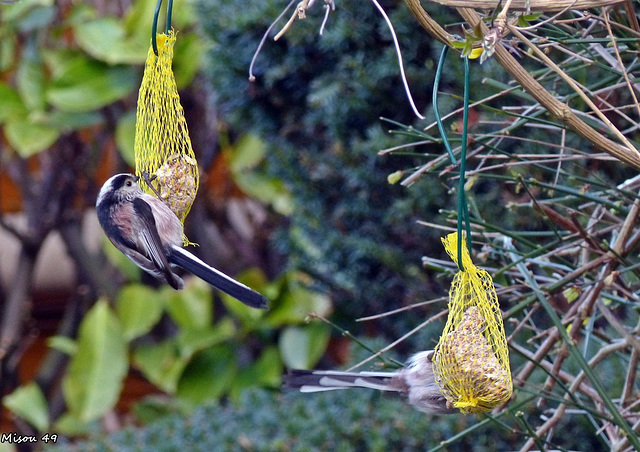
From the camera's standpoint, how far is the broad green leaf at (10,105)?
3.65 m

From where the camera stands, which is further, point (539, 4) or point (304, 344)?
point (304, 344)

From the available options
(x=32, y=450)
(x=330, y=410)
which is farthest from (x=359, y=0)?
(x=32, y=450)

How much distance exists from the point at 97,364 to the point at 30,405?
1.36ft

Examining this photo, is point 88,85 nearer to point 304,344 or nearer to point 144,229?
point 304,344

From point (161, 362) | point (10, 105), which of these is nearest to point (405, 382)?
point (161, 362)

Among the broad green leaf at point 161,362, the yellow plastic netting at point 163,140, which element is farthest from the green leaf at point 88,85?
the yellow plastic netting at point 163,140

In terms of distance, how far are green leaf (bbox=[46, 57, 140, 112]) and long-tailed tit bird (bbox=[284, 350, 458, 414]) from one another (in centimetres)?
256

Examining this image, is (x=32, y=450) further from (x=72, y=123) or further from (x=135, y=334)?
(x=72, y=123)

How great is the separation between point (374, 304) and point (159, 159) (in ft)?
5.46

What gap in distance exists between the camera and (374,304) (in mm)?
2961

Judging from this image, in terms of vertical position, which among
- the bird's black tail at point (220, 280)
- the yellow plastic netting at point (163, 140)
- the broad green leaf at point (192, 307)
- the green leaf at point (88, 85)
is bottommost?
the broad green leaf at point (192, 307)

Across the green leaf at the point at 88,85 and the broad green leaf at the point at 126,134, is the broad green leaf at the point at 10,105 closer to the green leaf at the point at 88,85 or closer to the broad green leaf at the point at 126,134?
the green leaf at the point at 88,85

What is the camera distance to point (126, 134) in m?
3.76

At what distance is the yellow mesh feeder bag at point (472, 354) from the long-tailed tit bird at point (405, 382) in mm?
181
